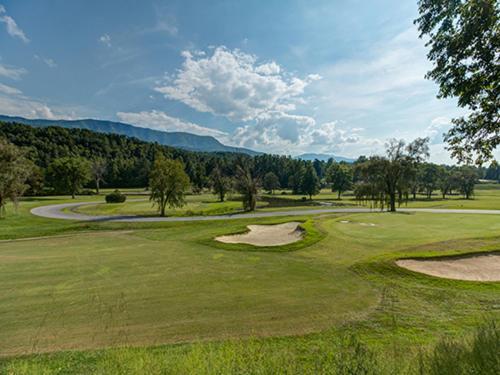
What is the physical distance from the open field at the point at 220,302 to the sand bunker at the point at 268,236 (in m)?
2.64

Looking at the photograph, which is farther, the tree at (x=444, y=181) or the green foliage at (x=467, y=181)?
the tree at (x=444, y=181)

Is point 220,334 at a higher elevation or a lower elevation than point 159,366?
lower

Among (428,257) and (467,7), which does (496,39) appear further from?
(428,257)

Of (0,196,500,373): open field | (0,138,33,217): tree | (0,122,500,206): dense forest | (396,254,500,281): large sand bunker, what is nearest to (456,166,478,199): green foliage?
(0,122,500,206): dense forest

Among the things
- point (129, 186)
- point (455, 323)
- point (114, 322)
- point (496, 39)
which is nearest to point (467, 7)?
point (496, 39)

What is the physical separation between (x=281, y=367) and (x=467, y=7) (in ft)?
31.3

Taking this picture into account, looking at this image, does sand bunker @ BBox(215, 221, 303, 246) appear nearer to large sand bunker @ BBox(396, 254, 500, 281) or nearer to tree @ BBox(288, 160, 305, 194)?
large sand bunker @ BBox(396, 254, 500, 281)

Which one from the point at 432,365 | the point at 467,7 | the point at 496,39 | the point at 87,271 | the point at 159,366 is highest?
the point at 467,7

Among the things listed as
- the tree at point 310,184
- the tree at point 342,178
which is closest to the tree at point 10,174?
the tree at point 310,184

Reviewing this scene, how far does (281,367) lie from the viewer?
3.53 m

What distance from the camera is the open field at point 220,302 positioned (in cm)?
516

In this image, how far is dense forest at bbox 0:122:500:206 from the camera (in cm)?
3650

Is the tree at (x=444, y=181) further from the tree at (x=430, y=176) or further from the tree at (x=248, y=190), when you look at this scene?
the tree at (x=248, y=190)

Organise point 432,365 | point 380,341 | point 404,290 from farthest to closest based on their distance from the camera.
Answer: point 404,290
point 380,341
point 432,365
